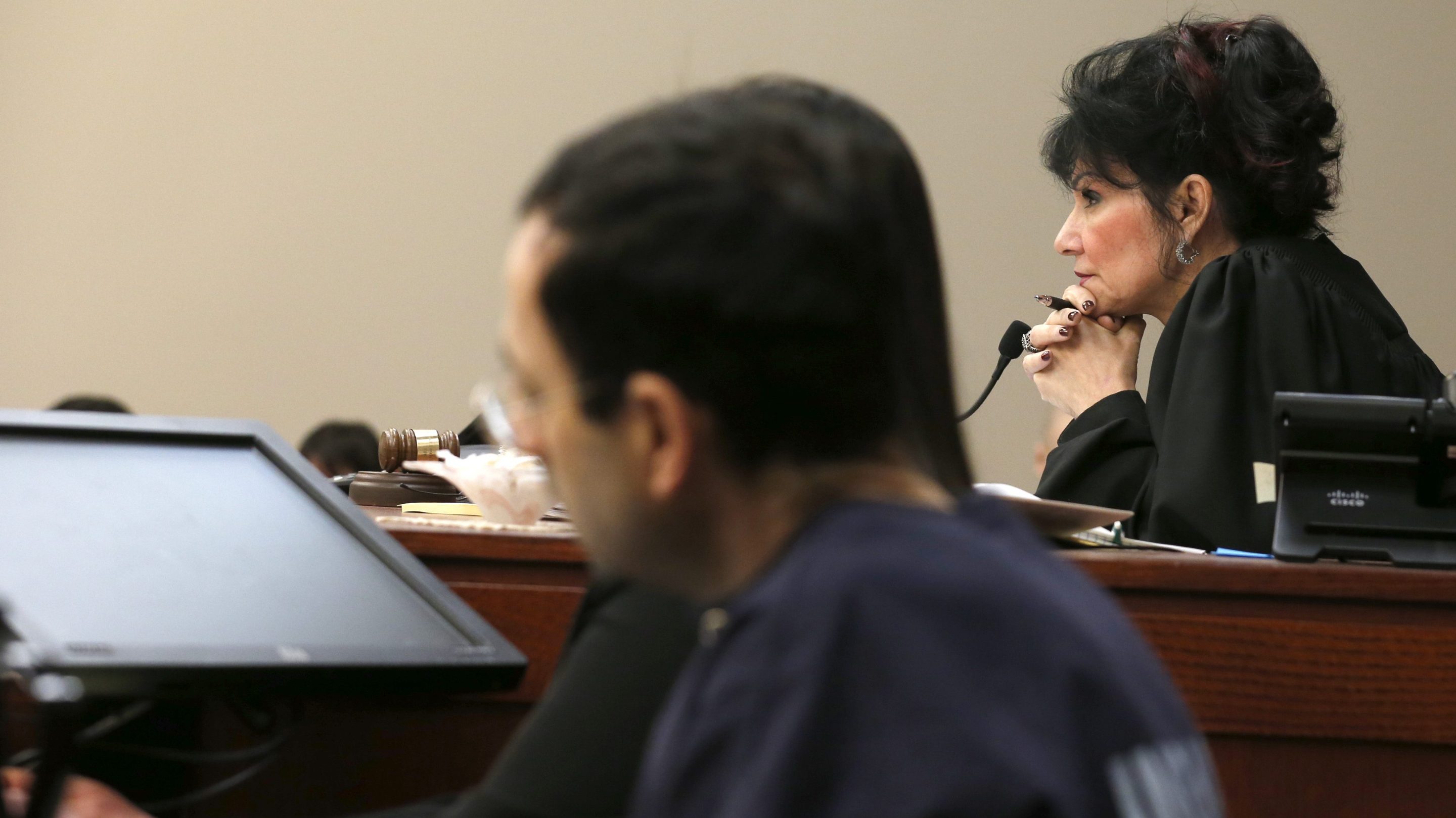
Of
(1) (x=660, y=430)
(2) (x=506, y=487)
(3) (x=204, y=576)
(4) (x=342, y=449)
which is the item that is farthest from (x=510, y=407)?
(4) (x=342, y=449)

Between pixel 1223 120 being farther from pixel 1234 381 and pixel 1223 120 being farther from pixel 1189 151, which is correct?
pixel 1234 381

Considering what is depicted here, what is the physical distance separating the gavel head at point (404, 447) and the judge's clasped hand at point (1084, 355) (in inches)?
42.7

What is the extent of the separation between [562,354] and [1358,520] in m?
0.75

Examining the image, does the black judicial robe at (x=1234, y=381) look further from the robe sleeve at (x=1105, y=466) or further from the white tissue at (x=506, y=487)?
the white tissue at (x=506, y=487)

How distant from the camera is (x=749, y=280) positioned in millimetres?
513

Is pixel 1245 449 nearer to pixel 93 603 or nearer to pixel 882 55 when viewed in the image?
pixel 93 603

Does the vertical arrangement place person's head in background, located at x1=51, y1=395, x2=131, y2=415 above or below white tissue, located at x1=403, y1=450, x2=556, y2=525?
below

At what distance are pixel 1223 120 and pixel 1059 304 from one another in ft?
1.27

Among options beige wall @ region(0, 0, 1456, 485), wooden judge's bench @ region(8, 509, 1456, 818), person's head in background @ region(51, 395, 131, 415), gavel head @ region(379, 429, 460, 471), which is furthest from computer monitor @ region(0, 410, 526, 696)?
beige wall @ region(0, 0, 1456, 485)

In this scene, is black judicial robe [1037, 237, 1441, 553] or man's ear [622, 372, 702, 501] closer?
man's ear [622, 372, 702, 501]

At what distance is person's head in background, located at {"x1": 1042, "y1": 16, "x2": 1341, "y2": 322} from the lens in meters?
1.92

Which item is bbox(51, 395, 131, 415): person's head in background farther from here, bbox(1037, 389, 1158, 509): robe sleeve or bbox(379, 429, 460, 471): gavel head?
bbox(1037, 389, 1158, 509): robe sleeve

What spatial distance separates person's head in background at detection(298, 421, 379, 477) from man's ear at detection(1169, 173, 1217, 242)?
1.88 meters

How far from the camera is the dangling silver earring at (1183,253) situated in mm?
2008
